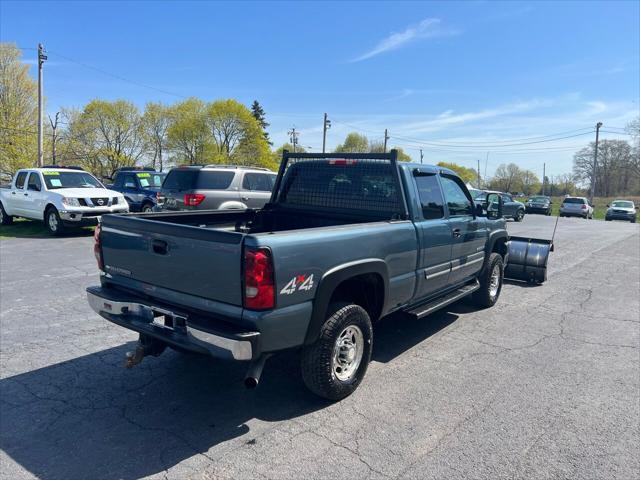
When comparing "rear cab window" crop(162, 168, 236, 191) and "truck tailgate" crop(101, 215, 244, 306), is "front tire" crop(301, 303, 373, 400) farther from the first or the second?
"rear cab window" crop(162, 168, 236, 191)

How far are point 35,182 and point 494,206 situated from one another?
12922 millimetres

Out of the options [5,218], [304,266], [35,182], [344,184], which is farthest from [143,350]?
[5,218]

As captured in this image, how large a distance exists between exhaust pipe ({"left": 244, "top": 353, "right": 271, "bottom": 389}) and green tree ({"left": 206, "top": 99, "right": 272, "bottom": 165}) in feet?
202

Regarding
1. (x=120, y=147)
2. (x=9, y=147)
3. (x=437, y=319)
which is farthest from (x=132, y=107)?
(x=437, y=319)

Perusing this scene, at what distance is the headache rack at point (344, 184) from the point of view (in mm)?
4552

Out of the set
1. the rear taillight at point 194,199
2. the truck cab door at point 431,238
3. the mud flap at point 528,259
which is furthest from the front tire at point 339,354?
the rear taillight at point 194,199

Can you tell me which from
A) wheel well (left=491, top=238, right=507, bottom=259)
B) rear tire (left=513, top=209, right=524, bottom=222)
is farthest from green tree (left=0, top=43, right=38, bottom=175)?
wheel well (left=491, top=238, right=507, bottom=259)

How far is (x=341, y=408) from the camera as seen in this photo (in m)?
3.59

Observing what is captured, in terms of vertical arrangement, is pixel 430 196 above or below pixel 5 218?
above

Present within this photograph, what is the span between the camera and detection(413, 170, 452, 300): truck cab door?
452 centimetres

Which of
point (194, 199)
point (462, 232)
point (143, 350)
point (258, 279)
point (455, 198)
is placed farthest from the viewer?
point (194, 199)

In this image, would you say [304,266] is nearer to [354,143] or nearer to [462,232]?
[462,232]

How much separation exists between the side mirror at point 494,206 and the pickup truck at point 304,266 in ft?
3.04

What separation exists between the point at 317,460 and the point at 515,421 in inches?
63.3
